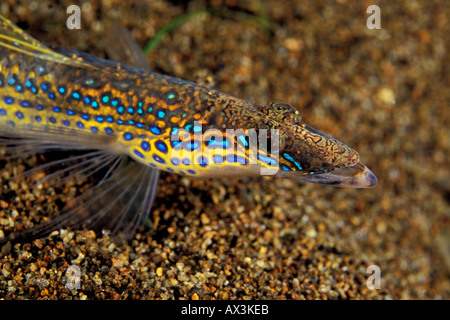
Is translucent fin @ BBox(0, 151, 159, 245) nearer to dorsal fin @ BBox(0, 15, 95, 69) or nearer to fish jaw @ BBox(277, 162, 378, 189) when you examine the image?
dorsal fin @ BBox(0, 15, 95, 69)

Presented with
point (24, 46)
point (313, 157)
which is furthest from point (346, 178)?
point (24, 46)

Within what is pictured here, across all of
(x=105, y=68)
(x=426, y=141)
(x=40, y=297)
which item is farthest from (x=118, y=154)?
(x=426, y=141)

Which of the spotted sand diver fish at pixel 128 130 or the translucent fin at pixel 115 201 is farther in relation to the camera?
the translucent fin at pixel 115 201

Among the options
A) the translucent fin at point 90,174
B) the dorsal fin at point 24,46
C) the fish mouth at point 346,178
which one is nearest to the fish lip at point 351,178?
the fish mouth at point 346,178

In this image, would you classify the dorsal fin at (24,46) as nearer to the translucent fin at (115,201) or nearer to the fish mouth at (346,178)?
the translucent fin at (115,201)

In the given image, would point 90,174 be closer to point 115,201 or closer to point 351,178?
point 115,201

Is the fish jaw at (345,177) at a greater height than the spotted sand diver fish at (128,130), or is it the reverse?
the spotted sand diver fish at (128,130)

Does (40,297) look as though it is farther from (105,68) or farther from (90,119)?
(105,68)

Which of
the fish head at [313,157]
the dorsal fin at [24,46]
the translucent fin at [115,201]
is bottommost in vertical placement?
the translucent fin at [115,201]
